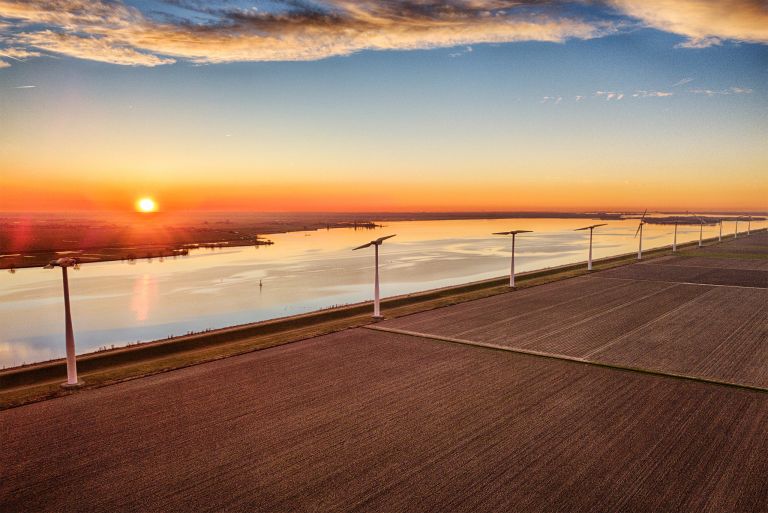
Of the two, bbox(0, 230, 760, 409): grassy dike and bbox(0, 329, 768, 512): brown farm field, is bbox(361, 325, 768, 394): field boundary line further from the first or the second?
bbox(0, 230, 760, 409): grassy dike

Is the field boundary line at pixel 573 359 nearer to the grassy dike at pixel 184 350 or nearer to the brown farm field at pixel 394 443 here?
the brown farm field at pixel 394 443

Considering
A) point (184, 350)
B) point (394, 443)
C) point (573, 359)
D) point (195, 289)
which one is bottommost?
point (195, 289)

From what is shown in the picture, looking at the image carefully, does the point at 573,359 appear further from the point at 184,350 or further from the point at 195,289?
the point at 195,289

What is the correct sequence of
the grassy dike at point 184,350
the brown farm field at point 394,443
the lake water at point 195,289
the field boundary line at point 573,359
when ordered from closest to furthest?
1. the brown farm field at point 394,443
2. the field boundary line at point 573,359
3. the grassy dike at point 184,350
4. the lake water at point 195,289

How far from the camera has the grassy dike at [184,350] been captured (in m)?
16.2

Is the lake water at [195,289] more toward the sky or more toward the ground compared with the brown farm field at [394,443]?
more toward the ground

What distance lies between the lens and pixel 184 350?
21.3 meters

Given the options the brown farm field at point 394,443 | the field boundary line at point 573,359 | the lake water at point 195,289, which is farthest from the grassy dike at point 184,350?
the lake water at point 195,289

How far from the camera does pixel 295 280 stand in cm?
5662

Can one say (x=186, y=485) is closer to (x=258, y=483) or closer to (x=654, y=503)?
(x=258, y=483)

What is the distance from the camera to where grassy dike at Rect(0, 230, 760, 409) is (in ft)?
53.2

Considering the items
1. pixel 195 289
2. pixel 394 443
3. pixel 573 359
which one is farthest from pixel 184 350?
pixel 195 289

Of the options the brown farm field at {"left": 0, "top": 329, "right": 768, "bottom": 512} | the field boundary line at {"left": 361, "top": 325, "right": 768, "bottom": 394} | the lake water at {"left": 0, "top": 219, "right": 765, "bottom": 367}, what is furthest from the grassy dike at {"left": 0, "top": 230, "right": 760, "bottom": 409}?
the lake water at {"left": 0, "top": 219, "right": 765, "bottom": 367}

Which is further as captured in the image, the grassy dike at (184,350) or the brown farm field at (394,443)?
the grassy dike at (184,350)
